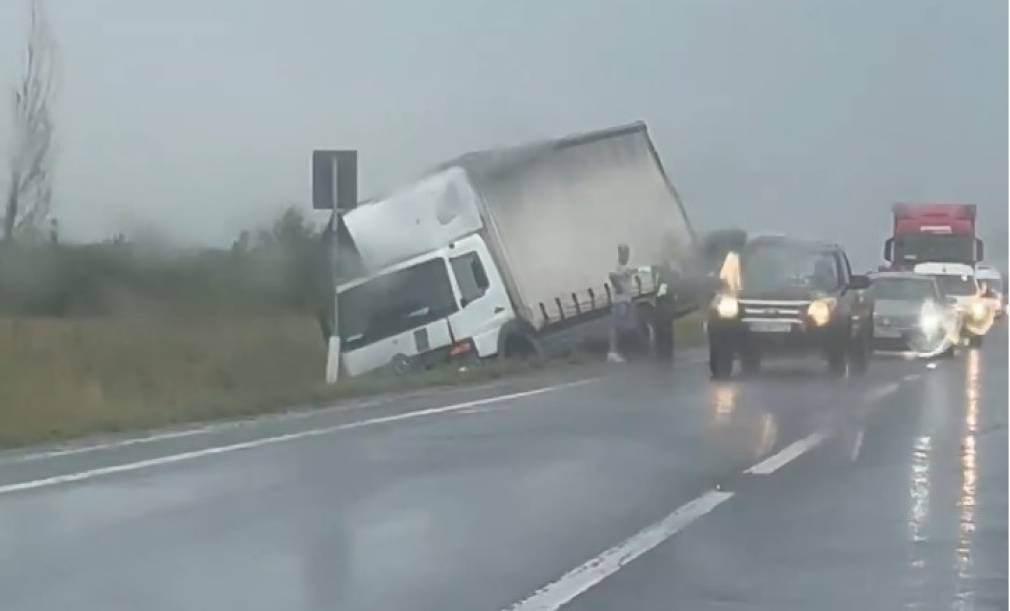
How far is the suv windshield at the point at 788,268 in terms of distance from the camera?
1136 inches

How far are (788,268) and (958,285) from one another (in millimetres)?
17254

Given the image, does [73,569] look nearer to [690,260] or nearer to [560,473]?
[560,473]

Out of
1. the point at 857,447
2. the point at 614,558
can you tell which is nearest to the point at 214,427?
the point at 857,447

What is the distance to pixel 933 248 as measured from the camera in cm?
5306

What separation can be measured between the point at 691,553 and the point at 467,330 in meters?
19.7

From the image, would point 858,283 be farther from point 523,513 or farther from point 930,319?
point 523,513

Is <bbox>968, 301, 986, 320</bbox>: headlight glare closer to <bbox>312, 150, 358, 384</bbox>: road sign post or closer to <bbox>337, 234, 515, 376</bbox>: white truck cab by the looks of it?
<bbox>337, 234, 515, 376</bbox>: white truck cab

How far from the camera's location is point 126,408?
2120 cm

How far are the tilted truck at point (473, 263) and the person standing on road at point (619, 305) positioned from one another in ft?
1.89

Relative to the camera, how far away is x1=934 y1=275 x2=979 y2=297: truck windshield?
145ft

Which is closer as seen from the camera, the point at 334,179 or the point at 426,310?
the point at 334,179

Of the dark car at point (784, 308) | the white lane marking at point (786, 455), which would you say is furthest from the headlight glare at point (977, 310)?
the white lane marking at point (786, 455)

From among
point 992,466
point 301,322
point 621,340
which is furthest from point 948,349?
point 992,466

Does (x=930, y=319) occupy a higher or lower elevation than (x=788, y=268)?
lower
